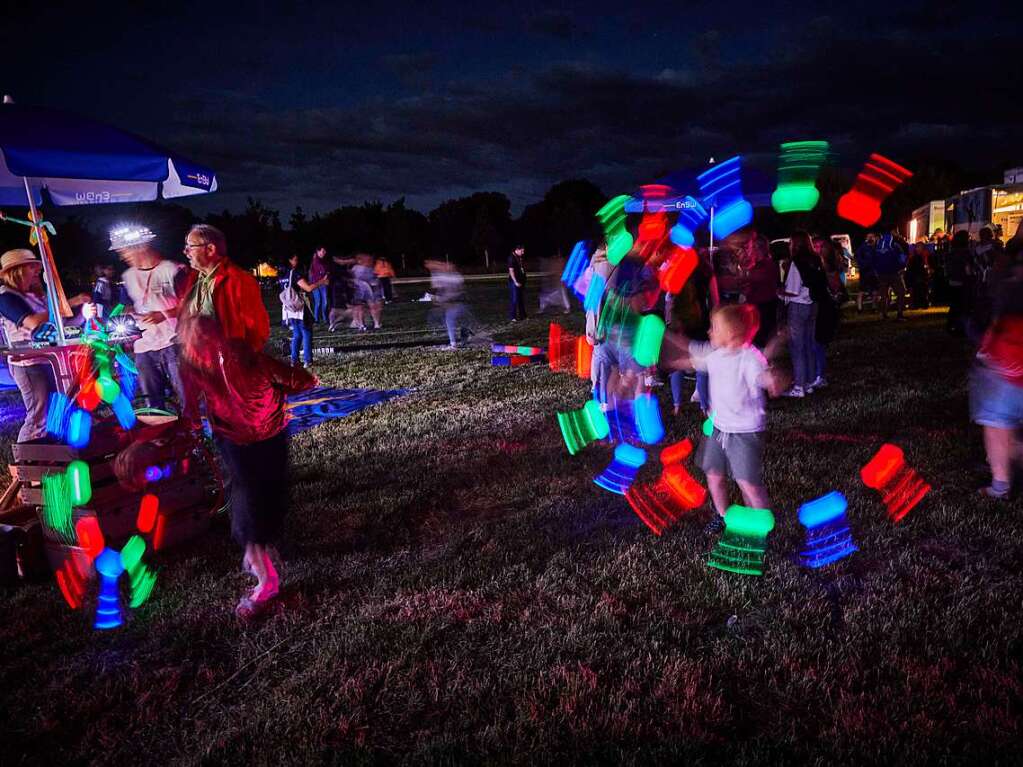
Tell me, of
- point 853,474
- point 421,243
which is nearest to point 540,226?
point 421,243

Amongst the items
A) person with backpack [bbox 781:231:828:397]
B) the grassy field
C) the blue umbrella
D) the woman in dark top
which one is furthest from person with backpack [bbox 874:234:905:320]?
the blue umbrella

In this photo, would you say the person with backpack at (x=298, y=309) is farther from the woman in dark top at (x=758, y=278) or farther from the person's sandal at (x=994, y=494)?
the person's sandal at (x=994, y=494)

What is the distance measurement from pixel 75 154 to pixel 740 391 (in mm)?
5125

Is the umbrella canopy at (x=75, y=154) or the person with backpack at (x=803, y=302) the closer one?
the umbrella canopy at (x=75, y=154)

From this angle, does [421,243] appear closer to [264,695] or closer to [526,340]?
[526,340]

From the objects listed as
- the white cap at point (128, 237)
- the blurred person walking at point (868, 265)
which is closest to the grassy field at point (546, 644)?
the white cap at point (128, 237)

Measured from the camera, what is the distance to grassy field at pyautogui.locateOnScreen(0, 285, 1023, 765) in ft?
8.68

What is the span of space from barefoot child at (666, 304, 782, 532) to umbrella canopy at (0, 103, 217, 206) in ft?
15.7

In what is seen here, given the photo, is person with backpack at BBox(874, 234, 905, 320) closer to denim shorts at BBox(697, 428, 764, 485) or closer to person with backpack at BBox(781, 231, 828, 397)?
person with backpack at BBox(781, 231, 828, 397)

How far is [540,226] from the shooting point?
85500 millimetres

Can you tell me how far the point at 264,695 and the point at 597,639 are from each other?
1.62 meters

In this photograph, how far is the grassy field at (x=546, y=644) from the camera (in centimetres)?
264

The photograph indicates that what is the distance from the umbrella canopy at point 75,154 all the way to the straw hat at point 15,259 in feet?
2.23

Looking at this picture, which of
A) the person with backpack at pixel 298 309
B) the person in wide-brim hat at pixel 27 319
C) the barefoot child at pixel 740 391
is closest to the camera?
the barefoot child at pixel 740 391
